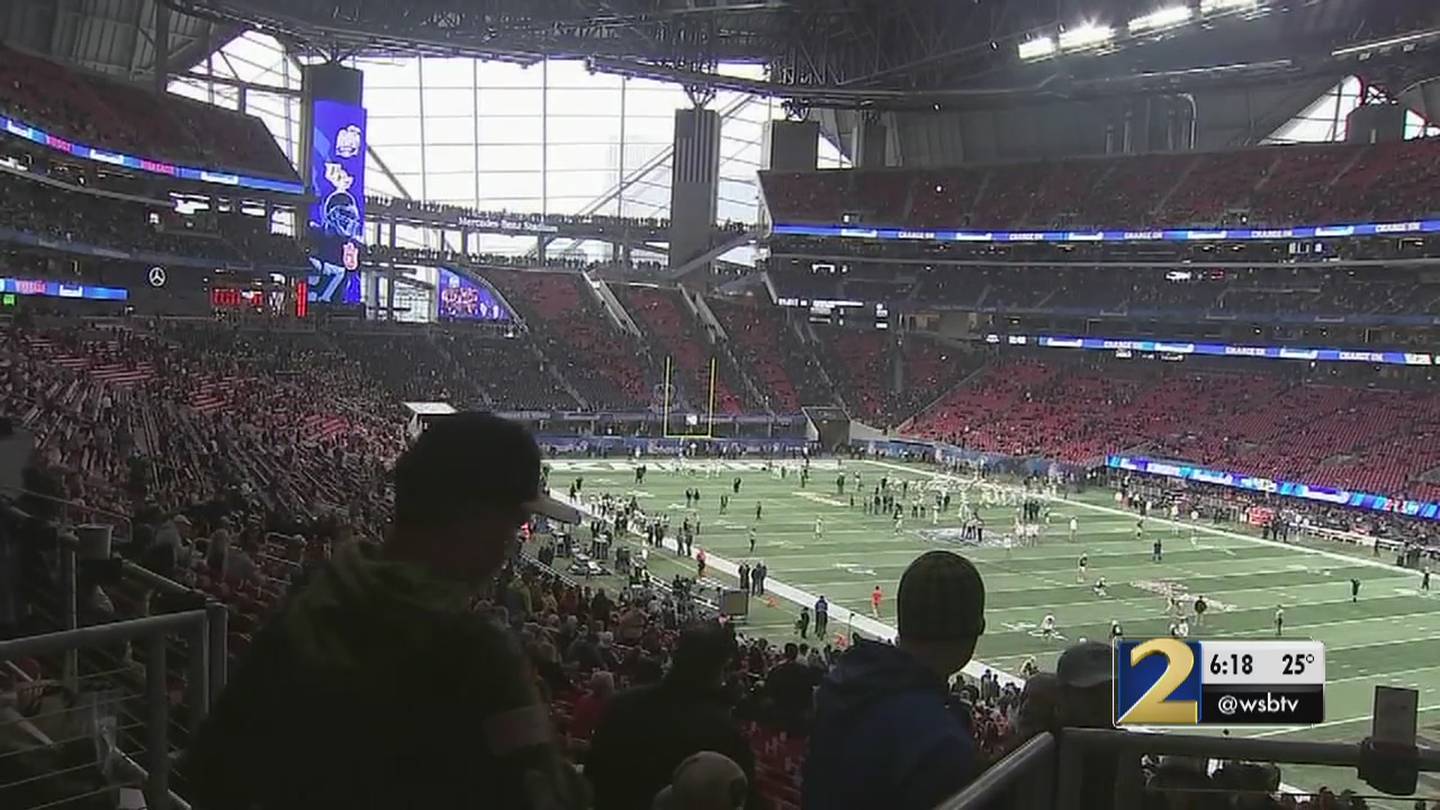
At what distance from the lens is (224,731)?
82.3 inches

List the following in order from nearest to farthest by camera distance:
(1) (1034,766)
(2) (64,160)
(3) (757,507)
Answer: (1) (1034,766), (3) (757,507), (2) (64,160)

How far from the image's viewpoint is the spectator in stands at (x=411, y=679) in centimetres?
189

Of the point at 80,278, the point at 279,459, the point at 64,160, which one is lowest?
the point at 279,459

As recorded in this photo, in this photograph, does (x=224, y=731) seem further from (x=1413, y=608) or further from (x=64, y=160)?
(x=64, y=160)

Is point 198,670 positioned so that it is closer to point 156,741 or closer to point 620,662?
point 156,741

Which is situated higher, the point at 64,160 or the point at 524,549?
the point at 64,160

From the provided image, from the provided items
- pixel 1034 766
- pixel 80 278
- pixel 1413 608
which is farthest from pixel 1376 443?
pixel 1034 766

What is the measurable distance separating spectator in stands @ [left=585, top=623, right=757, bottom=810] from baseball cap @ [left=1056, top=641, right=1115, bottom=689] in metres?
1.00

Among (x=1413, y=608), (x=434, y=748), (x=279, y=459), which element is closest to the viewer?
(x=434, y=748)

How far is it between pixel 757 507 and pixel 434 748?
40.8 m

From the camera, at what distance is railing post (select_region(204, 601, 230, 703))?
3.48 m

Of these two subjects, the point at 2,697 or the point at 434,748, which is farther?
the point at 2,697

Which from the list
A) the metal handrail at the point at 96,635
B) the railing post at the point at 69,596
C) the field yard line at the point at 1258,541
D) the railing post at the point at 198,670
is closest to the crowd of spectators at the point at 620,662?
the railing post at the point at 69,596

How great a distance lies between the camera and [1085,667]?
8.79 feet
